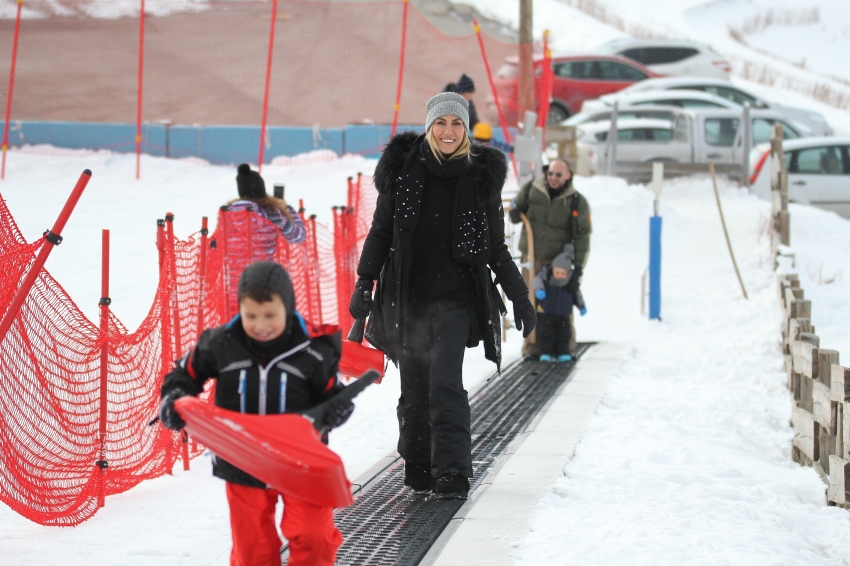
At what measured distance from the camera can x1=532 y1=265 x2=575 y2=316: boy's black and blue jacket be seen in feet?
28.3

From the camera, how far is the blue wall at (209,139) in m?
16.3

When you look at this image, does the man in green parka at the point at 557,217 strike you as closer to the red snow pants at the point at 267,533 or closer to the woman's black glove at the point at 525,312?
the woman's black glove at the point at 525,312

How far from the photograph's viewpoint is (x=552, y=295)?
Answer: 8.66m

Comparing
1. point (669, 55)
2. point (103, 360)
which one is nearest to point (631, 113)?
point (669, 55)

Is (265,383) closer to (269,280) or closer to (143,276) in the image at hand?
(269,280)

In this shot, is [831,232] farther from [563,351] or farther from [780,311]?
[563,351]

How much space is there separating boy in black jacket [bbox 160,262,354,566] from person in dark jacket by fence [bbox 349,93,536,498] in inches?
53.8

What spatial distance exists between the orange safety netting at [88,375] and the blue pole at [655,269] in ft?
17.8

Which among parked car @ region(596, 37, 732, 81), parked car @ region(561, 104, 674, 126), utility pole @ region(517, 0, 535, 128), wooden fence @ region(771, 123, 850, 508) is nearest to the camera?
wooden fence @ region(771, 123, 850, 508)

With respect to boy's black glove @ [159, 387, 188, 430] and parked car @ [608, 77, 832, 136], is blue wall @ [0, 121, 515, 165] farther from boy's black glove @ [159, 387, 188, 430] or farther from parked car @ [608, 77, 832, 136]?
boy's black glove @ [159, 387, 188, 430]

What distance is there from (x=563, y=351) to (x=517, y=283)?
4.03 m

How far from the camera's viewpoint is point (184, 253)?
6.04 metres

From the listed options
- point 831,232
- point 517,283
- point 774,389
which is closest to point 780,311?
point 774,389

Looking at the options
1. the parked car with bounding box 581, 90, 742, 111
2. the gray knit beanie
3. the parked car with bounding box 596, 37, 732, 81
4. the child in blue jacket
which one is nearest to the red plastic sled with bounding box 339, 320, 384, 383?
the gray knit beanie
